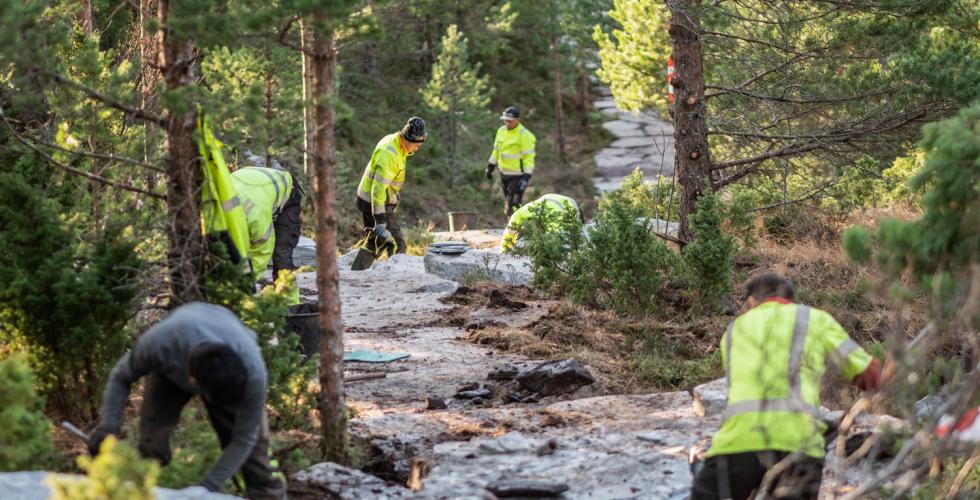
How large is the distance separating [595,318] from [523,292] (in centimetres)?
208

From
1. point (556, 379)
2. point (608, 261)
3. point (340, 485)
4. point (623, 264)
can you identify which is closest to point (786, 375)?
point (340, 485)

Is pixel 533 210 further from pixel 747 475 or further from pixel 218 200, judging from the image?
pixel 747 475

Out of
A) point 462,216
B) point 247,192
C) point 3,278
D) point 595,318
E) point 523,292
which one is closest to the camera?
point 3,278

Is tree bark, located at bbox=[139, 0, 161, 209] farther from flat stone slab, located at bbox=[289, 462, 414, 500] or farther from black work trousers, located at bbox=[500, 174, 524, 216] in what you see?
black work trousers, located at bbox=[500, 174, 524, 216]

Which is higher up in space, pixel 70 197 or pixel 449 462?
pixel 70 197

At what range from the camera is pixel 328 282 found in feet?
23.7

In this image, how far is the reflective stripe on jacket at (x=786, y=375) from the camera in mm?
5391

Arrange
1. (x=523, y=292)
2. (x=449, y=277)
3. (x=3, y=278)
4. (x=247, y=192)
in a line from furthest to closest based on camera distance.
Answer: (x=449, y=277) → (x=523, y=292) → (x=247, y=192) → (x=3, y=278)

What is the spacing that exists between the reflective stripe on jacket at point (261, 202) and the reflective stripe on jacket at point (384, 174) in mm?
4420

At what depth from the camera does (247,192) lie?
8.94 meters

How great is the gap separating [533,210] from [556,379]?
15.4 feet

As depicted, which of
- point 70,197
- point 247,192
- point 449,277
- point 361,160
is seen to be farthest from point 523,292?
point 361,160

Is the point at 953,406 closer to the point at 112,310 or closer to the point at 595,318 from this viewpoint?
the point at 112,310

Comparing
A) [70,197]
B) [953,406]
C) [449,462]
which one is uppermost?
[70,197]
